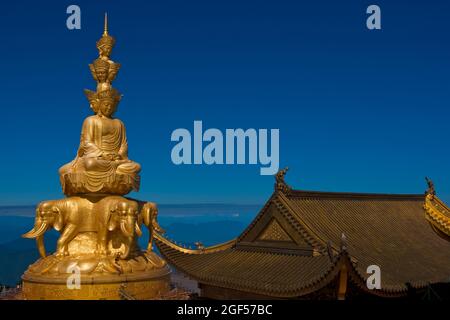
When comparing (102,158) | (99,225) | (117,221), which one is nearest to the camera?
(117,221)

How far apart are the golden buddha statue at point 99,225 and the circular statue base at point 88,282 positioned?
21mm

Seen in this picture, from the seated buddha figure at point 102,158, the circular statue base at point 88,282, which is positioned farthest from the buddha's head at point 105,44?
the circular statue base at point 88,282

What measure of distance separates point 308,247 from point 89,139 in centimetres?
587

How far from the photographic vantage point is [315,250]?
13469 mm

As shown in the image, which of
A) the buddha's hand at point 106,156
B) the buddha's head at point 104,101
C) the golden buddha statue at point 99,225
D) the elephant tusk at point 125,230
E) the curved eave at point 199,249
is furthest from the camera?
the curved eave at point 199,249

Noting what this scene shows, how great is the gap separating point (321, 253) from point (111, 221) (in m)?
4.99

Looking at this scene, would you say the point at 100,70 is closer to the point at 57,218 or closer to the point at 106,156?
the point at 106,156

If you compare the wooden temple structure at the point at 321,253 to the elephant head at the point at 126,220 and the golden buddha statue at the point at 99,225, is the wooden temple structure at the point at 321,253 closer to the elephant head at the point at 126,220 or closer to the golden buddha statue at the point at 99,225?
the golden buddha statue at the point at 99,225

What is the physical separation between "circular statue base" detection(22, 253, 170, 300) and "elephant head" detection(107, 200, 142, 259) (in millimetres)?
545

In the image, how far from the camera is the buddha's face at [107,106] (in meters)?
13.3

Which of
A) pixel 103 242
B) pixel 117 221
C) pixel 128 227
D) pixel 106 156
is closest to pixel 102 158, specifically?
pixel 106 156

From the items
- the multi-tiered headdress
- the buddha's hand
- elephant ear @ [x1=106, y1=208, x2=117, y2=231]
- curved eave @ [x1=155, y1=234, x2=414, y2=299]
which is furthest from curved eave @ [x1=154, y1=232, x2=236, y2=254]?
the multi-tiered headdress

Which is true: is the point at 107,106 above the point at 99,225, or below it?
above
